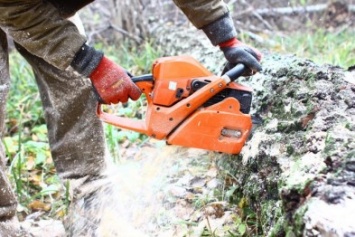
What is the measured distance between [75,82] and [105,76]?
1.86ft

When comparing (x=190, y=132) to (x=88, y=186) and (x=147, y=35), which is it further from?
(x=147, y=35)

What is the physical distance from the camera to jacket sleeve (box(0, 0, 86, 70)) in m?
2.34

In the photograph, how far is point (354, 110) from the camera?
7.16 ft

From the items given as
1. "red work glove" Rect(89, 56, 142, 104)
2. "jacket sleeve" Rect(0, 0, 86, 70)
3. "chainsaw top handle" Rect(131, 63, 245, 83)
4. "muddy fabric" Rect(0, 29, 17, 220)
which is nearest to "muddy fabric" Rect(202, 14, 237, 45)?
"chainsaw top handle" Rect(131, 63, 245, 83)

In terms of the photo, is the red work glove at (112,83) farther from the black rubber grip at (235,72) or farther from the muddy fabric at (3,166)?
the muddy fabric at (3,166)

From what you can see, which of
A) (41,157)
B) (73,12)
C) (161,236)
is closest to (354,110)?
(161,236)

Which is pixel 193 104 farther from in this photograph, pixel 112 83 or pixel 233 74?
pixel 112 83

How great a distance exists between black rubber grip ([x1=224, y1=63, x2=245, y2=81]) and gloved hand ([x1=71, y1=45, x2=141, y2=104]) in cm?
47

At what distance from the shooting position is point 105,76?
8.00 ft

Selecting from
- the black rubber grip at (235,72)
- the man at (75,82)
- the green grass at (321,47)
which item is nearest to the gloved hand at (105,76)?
the man at (75,82)

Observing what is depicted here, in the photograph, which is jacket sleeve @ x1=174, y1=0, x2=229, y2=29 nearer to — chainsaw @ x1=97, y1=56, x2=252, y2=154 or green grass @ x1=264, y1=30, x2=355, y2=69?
chainsaw @ x1=97, y1=56, x2=252, y2=154

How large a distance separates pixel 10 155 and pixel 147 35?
8.77ft

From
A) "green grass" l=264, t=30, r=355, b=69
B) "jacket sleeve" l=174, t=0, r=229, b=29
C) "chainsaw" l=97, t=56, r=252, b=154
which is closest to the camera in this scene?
"chainsaw" l=97, t=56, r=252, b=154

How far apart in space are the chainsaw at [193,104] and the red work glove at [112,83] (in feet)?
0.21
